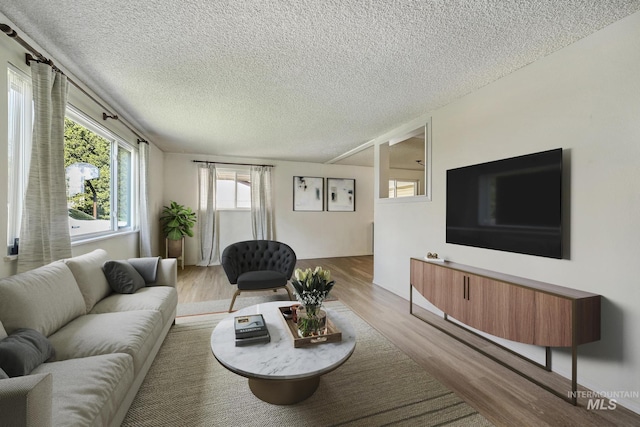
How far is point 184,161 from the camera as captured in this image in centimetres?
577

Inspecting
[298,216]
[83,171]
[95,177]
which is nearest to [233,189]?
[298,216]

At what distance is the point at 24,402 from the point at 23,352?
59cm

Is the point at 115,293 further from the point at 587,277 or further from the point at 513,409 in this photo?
the point at 587,277

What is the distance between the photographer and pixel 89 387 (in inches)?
45.5

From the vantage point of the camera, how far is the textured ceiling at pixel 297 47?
1631 millimetres

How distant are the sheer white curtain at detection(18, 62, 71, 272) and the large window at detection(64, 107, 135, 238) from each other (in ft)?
2.05

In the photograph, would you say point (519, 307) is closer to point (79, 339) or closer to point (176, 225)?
point (79, 339)

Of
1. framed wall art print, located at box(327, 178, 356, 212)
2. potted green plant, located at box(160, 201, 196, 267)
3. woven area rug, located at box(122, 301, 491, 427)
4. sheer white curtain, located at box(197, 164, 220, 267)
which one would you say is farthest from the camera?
framed wall art print, located at box(327, 178, 356, 212)

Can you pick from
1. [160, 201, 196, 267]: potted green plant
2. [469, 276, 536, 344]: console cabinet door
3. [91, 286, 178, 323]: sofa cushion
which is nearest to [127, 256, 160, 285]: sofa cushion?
[91, 286, 178, 323]: sofa cushion

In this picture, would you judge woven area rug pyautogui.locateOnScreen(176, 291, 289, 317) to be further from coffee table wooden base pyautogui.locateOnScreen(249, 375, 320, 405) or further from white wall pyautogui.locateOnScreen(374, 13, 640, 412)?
white wall pyautogui.locateOnScreen(374, 13, 640, 412)

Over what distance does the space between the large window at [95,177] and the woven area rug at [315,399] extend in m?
1.83

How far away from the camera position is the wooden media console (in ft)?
5.62

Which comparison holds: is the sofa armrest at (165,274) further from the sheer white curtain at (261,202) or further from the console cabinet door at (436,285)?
the sheer white curtain at (261,202)

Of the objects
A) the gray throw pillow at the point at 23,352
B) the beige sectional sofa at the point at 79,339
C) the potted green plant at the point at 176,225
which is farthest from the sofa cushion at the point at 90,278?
the potted green plant at the point at 176,225
